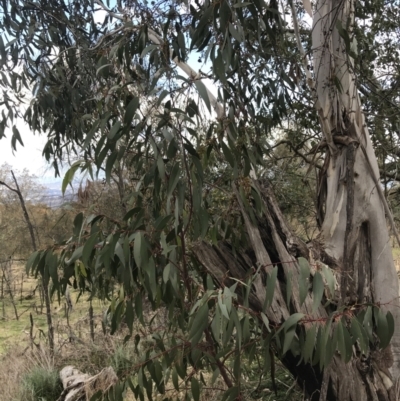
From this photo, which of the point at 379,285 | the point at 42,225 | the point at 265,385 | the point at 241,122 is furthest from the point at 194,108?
the point at 42,225

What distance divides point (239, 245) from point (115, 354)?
1.98 metres

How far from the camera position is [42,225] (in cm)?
771

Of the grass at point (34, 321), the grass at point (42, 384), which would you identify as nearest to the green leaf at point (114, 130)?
the grass at point (42, 384)

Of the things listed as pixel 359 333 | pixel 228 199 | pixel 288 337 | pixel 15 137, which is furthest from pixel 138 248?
pixel 15 137

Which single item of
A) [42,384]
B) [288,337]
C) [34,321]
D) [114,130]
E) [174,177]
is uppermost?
[114,130]

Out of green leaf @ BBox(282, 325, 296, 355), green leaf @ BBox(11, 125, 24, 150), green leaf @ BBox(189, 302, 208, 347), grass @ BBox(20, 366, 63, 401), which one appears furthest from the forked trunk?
grass @ BBox(20, 366, 63, 401)

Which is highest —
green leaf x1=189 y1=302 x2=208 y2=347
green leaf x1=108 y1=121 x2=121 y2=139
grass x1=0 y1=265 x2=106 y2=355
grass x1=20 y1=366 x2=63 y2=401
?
green leaf x1=108 y1=121 x2=121 y2=139

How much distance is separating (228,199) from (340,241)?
0.60 m

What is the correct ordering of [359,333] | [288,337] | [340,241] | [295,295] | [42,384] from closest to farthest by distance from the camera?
1. [359,333]
2. [288,337]
3. [295,295]
4. [340,241]
5. [42,384]

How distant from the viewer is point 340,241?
7.56 feet

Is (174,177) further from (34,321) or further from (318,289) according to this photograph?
(34,321)

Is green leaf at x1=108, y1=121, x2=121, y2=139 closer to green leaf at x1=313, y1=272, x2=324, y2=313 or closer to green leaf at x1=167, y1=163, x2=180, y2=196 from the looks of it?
green leaf at x1=167, y1=163, x2=180, y2=196

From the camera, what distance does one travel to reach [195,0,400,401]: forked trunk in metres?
1.98

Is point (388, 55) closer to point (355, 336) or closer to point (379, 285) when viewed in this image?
point (379, 285)
